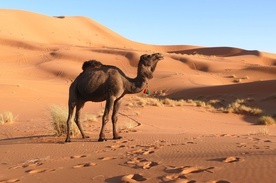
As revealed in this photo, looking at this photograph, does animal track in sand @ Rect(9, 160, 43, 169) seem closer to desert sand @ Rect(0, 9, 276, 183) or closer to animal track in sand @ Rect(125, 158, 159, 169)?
desert sand @ Rect(0, 9, 276, 183)

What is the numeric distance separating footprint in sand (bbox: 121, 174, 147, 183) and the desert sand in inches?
0.6

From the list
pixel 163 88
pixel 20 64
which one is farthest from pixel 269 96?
pixel 20 64

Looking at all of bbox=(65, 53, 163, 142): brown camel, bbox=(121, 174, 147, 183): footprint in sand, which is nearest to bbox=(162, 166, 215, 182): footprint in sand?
bbox=(121, 174, 147, 183): footprint in sand

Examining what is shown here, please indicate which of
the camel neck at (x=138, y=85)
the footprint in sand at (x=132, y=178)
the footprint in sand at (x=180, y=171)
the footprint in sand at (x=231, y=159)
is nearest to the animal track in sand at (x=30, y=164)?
the footprint in sand at (x=132, y=178)

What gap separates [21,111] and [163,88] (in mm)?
21849

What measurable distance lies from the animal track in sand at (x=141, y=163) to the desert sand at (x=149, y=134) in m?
0.02

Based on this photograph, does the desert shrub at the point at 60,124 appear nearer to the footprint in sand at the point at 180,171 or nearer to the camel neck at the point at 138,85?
the camel neck at the point at 138,85

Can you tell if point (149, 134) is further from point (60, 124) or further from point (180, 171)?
point (180, 171)

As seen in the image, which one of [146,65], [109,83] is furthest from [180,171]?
[146,65]

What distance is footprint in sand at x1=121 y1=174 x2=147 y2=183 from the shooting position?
16.6 feet

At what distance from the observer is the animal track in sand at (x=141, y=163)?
231 inches

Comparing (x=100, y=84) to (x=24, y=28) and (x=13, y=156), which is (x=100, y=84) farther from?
(x=24, y=28)

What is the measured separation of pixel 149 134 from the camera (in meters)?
10.5

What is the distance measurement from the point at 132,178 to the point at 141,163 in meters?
0.90
